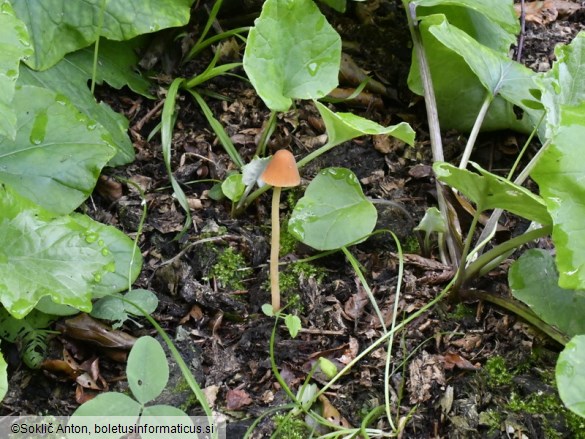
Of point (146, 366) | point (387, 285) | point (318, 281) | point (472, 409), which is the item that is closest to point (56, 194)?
point (146, 366)

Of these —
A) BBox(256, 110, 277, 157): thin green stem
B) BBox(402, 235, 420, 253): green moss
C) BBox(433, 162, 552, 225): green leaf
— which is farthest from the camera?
BBox(256, 110, 277, 157): thin green stem

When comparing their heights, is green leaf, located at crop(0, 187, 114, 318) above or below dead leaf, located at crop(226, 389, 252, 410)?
above

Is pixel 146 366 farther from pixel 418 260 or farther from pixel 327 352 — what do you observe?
pixel 418 260

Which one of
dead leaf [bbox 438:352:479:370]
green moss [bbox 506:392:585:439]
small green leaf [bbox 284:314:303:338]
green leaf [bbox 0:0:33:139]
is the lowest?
dead leaf [bbox 438:352:479:370]

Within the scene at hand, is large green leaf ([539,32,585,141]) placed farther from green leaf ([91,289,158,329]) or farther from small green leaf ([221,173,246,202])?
green leaf ([91,289,158,329])

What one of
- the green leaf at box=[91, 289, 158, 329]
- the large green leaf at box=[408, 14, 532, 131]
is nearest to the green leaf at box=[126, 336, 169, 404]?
the green leaf at box=[91, 289, 158, 329]

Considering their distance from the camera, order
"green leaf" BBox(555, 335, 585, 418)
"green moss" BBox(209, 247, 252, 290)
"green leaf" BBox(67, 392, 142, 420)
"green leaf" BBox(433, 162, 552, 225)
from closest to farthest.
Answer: "green leaf" BBox(555, 335, 585, 418), "green leaf" BBox(67, 392, 142, 420), "green leaf" BBox(433, 162, 552, 225), "green moss" BBox(209, 247, 252, 290)

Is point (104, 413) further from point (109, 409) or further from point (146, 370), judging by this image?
point (146, 370)

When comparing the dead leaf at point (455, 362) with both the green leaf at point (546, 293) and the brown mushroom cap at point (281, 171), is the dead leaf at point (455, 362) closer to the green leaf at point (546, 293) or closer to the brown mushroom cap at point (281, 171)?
the green leaf at point (546, 293)
